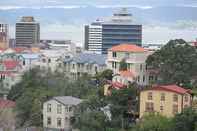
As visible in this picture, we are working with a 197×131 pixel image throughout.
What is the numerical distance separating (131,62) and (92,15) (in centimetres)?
6823

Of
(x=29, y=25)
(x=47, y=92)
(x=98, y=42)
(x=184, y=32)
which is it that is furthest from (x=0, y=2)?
(x=47, y=92)

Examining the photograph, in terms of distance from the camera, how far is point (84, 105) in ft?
63.4

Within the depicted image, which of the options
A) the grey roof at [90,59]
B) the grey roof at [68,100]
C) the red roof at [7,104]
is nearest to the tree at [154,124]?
the grey roof at [68,100]

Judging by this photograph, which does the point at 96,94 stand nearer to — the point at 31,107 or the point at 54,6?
the point at 31,107

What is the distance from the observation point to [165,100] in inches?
737

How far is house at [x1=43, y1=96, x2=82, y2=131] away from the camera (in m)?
20.7

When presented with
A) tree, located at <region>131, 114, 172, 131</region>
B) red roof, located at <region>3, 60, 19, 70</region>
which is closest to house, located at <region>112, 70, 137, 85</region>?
tree, located at <region>131, 114, 172, 131</region>

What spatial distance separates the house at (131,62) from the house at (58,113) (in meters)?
2.46

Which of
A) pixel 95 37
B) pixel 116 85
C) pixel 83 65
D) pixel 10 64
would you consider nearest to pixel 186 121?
pixel 116 85

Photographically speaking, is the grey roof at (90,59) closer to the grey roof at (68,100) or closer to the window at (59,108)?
the grey roof at (68,100)

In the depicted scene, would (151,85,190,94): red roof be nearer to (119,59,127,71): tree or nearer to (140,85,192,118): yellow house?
(140,85,192,118): yellow house

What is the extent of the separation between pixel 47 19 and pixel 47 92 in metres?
76.4

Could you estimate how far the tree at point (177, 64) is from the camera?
20688 mm

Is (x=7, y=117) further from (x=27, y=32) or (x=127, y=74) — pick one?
(x=27, y=32)
